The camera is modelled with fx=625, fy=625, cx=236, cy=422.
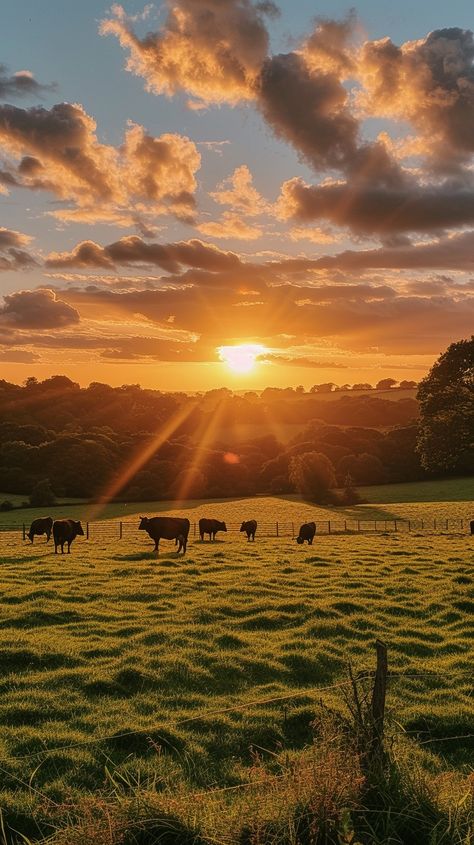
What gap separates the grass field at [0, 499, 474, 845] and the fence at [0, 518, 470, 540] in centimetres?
2126

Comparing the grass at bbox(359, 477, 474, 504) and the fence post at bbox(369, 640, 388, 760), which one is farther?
the grass at bbox(359, 477, 474, 504)

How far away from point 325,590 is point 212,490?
65.8 metres

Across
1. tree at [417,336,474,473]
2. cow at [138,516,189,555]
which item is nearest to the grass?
tree at [417,336,474,473]

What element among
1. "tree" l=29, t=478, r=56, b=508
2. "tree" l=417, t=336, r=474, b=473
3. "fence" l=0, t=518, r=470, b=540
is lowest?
"fence" l=0, t=518, r=470, b=540

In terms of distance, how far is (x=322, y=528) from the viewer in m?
56.6

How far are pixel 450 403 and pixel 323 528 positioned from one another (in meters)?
20.6

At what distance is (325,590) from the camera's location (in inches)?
882

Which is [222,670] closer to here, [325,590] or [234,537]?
[325,590]

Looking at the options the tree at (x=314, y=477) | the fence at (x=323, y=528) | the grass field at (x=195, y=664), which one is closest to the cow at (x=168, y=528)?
the grass field at (x=195, y=664)

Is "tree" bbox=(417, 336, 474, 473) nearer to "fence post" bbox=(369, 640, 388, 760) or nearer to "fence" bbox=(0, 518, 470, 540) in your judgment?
"fence" bbox=(0, 518, 470, 540)

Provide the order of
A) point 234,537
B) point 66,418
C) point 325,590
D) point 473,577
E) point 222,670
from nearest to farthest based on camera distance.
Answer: point 222,670 < point 325,590 < point 473,577 < point 234,537 < point 66,418

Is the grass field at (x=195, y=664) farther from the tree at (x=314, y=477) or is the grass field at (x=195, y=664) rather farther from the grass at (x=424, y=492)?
the tree at (x=314, y=477)

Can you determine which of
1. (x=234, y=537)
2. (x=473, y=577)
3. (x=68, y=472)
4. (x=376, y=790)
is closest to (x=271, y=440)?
(x=68, y=472)

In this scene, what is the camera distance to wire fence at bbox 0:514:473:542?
49.1 metres
